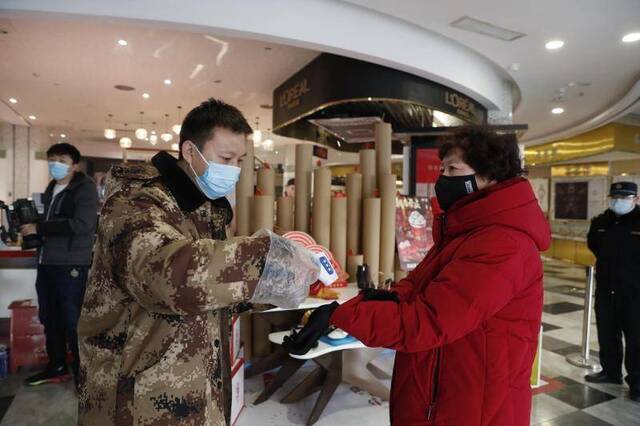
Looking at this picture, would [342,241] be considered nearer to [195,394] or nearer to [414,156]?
[414,156]

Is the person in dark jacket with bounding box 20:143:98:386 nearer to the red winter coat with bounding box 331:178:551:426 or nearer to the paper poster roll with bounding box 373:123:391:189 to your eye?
the paper poster roll with bounding box 373:123:391:189

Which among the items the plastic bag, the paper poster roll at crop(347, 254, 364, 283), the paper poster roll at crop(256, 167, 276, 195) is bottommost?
the paper poster roll at crop(347, 254, 364, 283)

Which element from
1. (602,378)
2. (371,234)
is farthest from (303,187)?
(602,378)

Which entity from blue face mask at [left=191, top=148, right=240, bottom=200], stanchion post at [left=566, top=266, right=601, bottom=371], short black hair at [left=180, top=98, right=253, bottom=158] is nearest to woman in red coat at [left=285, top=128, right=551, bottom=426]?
blue face mask at [left=191, top=148, right=240, bottom=200]

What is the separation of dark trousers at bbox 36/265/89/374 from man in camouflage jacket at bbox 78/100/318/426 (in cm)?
225

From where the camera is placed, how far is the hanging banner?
3.61 meters

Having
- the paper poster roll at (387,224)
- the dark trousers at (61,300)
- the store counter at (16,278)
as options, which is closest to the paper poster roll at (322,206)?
the paper poster roll at (387,224)

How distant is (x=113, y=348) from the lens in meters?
0.98

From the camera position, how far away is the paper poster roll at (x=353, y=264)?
11.0 ft

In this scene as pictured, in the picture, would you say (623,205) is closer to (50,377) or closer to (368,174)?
(368,174)

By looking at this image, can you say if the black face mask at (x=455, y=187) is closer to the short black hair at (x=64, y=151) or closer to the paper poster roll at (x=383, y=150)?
the paper poster roll at (x=383, y=150)

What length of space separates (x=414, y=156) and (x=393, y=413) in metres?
2.85

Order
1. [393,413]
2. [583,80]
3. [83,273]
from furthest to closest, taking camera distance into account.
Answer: [583,80], [83,273], [393,413]

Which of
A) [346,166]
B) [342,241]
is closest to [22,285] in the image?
[342,241]
